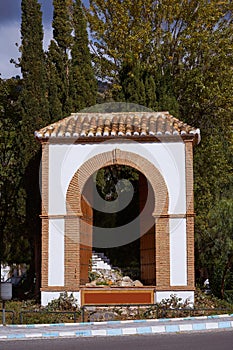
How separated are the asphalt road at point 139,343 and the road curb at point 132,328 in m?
0.44

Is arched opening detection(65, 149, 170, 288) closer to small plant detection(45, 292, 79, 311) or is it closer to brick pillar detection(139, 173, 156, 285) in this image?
brick pillar detection(139, 173, 156, 285)

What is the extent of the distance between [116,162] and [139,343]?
7419 mm

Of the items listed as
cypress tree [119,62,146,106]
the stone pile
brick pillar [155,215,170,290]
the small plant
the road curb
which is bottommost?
the road curb

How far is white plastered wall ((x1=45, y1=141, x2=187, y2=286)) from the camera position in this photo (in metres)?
17.7

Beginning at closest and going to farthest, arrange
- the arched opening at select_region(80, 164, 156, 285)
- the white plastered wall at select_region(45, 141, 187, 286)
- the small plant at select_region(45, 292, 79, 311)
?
the small plant at select_region(45, 292, 79, 311), the white plastered wall at select_region(45, 141, 187, 286), the arched opening at select_region(80, 164, 156, 285)

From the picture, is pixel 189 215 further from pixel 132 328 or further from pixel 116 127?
pixel 132 328

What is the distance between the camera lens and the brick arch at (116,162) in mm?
17906

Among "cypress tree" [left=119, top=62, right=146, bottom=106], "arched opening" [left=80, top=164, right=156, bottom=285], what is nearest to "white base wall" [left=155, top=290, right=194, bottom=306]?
"arched opening" [left=80, top=164, right=156, bottom=285]

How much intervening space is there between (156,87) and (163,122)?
264 inches

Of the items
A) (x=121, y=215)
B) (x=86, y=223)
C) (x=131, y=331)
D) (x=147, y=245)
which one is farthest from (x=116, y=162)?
(x=121, y=215)

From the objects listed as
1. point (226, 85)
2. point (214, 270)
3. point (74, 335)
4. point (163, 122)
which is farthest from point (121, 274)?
point (226, 85)

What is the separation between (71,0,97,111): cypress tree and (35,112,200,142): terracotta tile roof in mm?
3903

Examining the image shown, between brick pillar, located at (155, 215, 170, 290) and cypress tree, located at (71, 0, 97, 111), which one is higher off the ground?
cypress tree, located at (71, 0, 97, 111)

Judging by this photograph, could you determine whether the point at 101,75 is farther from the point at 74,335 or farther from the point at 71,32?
the point at 74,335
